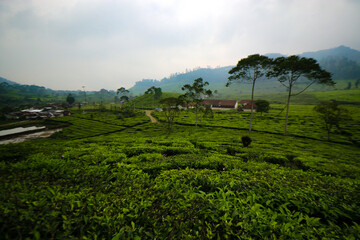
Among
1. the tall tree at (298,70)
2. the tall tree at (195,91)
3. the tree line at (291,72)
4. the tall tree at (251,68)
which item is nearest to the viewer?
the tall tree at (298,70)

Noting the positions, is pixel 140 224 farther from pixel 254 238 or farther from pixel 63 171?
pixel 63 171

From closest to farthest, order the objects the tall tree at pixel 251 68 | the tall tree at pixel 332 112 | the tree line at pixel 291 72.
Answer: the tree line at pixel 291 72 < the tall tree at pixel 332 112 < the tall tree at pixel 251 68

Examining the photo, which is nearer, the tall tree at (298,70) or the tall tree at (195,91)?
the tall tree at (298,70)

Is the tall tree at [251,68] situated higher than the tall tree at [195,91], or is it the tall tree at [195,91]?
the tall tree at [251,68]

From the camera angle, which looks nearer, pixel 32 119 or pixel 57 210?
pixel 57 210

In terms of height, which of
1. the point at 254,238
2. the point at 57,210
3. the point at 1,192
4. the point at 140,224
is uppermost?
the point at 1,192

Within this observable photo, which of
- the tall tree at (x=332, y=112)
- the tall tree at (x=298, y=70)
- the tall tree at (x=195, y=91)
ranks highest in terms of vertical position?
the tall tree at (x=298, y=70)

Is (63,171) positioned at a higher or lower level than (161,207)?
higher

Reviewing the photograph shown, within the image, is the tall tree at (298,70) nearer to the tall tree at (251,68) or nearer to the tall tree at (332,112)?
the tall tree at (251,68)

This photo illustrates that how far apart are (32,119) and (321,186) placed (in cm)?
7274

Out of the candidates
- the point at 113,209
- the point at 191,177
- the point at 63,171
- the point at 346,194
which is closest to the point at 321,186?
the point at 346,194

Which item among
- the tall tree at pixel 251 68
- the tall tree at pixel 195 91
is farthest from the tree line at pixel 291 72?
the tall tree at pixel 195 91

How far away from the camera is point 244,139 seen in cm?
1430

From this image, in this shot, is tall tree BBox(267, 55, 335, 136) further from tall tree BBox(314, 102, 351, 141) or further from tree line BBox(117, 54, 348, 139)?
tall tree BBox(314, 102, 351, 141)
